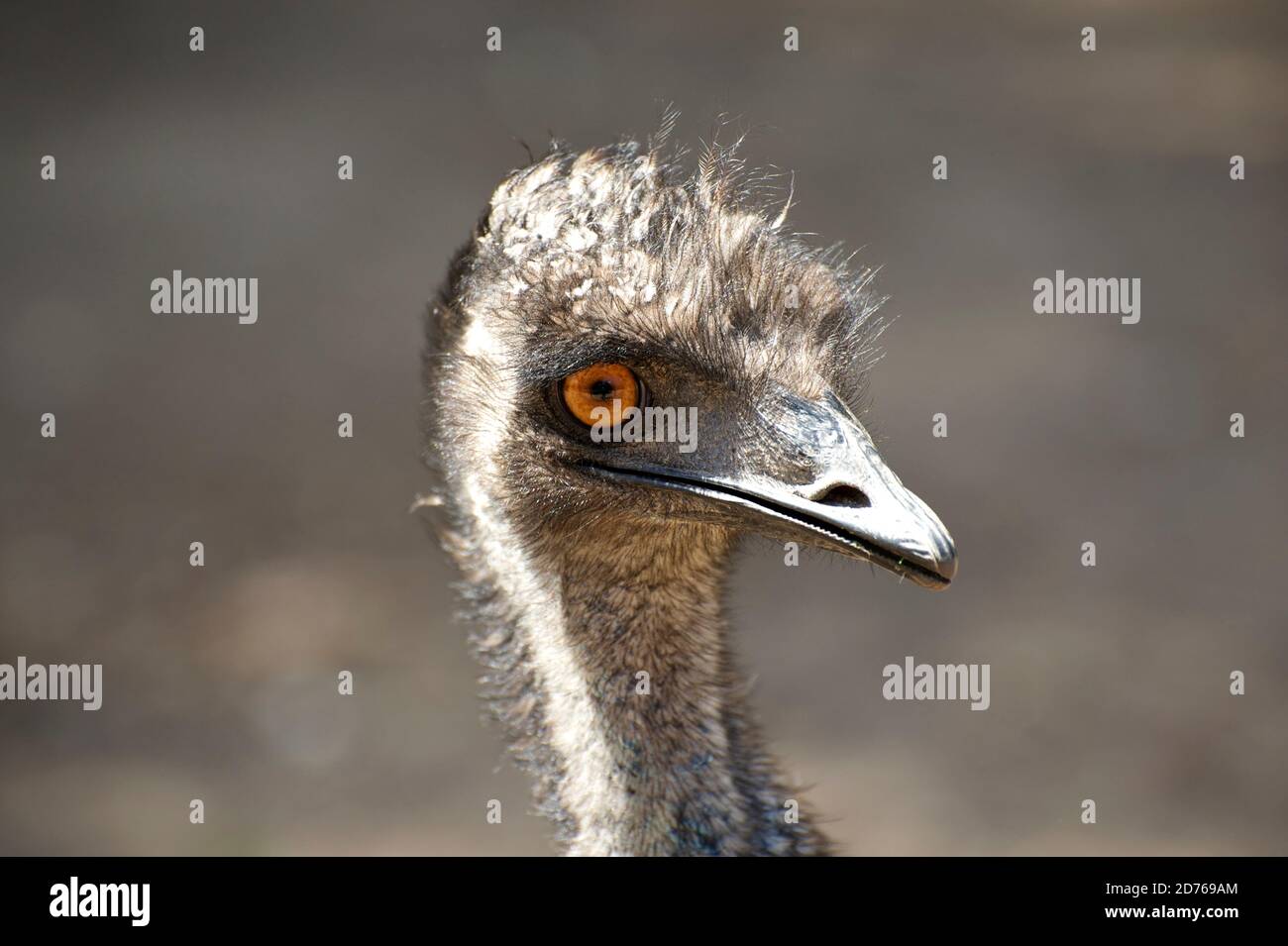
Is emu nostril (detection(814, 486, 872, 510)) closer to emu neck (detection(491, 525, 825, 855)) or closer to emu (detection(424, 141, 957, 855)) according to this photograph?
emu (detection(424, 141, 957, 855))

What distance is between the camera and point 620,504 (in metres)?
2.67

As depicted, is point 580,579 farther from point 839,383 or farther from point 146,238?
point 146,238

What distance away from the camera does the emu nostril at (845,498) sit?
94.0 inches

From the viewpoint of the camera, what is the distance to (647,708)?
2.72m

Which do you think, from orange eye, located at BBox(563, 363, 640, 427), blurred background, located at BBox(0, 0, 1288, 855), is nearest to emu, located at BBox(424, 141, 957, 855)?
orange eye, located at BBox(563, 363, 640, 427)

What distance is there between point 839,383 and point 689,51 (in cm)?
598

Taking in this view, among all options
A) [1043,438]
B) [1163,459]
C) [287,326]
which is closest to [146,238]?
[287,326]

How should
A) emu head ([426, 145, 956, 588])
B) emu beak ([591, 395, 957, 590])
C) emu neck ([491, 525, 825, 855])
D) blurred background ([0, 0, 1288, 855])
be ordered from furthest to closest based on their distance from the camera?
blurred background ([0, 0, 1288, 855]) < emu neck ([491, 525, 825, 855]) < emu head ([426, 145, 956, 588]) < emu beak ([591, 395, 957, 590])

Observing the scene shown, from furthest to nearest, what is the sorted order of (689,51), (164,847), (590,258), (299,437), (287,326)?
(689,51), (287,326), (299,437), (164,847), (590,258)

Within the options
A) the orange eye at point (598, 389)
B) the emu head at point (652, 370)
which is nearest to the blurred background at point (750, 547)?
the emu head at point (652, 370)

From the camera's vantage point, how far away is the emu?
8.25 feet

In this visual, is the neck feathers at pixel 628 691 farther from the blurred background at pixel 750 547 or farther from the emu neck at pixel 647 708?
the blurred background at pixel 750 547

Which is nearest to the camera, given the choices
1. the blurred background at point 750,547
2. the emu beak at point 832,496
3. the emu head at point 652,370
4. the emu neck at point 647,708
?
the emu beak at point 832,496

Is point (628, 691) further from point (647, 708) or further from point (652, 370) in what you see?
point (652, 370)
